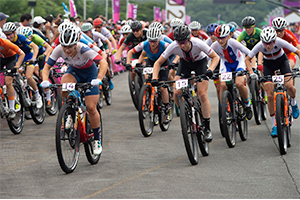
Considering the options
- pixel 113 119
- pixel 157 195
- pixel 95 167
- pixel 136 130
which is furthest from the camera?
pixel 113 119

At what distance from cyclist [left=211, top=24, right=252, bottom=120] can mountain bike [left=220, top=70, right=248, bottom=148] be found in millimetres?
174

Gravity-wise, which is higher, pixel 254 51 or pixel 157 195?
pixel 254 51

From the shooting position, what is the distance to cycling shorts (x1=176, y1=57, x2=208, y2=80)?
31.6 ft

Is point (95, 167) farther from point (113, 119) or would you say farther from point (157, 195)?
point (113, 119)

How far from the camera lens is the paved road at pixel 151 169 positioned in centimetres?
666

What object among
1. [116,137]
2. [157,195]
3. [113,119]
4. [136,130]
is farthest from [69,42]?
[113,119]

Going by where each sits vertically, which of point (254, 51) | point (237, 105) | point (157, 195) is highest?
point (254, 51)

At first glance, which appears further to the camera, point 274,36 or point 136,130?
point 136,130

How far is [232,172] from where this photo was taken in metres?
7.61

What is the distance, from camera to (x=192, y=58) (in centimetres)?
946

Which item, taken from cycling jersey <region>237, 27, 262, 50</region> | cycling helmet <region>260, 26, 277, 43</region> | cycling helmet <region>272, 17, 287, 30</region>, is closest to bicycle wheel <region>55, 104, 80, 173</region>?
cycling helmet <region>260, 26, 277, 43</region>

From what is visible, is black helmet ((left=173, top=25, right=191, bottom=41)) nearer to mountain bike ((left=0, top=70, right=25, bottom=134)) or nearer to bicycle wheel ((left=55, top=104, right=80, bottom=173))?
bicycle wheel ((left=55, top=104, right=80, bottom=173))

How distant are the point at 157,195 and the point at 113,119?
6.41m

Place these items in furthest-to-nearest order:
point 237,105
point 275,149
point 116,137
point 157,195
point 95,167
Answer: point 116,137, point 237,105, point 275,149, point 95,167, point 157,195
